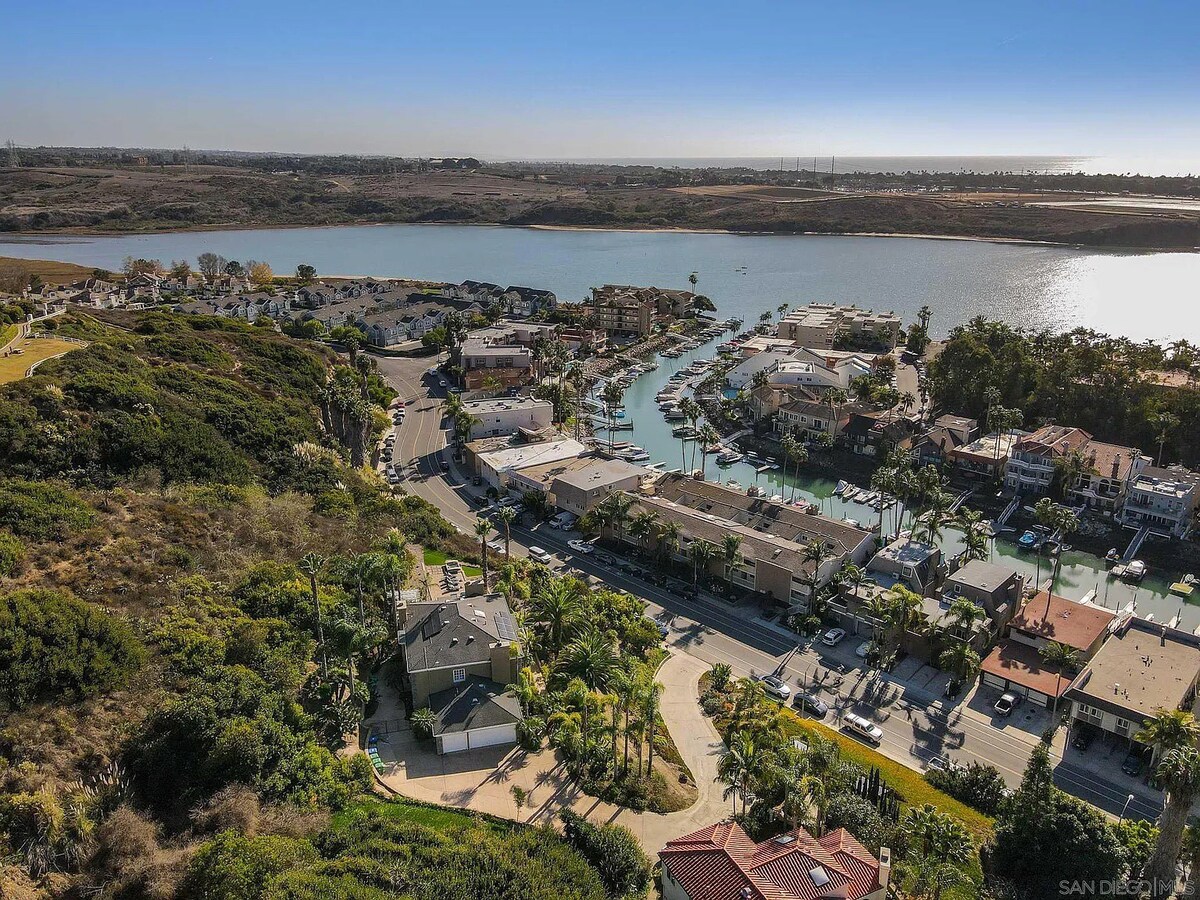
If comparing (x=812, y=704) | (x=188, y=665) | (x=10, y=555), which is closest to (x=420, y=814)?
(x=188, y=665)

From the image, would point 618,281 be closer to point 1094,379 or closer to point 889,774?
point 1094,379

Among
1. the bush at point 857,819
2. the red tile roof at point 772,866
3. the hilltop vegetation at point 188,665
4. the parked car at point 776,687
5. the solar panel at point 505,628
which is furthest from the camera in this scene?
the parked car at point 776,687

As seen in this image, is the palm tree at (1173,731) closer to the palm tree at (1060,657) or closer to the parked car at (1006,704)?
the parked car at (1006,704)

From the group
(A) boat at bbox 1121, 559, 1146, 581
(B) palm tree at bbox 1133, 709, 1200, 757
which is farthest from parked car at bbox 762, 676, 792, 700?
(A) boat at bbox 1121, 559, 1146, 581

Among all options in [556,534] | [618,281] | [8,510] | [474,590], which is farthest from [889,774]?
[618,281]

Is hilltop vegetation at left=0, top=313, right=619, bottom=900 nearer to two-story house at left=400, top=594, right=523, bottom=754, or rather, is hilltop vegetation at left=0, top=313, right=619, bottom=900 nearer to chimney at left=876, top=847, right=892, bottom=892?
two-story house at left=400, top=594, right=523, bottom=754

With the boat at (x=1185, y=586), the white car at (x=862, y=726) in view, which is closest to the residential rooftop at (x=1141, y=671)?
the boat at (x=1185, y=586)
